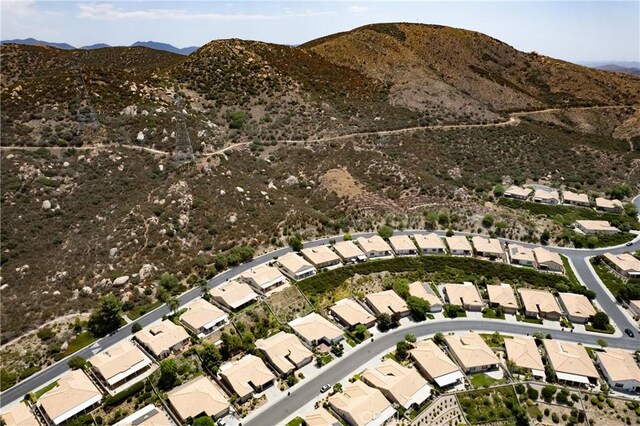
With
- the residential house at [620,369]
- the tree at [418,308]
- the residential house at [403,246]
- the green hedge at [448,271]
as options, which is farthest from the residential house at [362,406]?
the residential house at [403,246]

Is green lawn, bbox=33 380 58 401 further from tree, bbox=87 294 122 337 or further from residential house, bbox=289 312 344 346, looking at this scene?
residential house, bbox=289 312 344 346

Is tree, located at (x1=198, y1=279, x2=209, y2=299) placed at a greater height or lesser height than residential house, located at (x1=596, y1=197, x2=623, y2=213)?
greater

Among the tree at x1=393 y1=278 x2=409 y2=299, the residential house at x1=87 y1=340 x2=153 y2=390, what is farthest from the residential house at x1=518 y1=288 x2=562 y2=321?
the residential house at x1=87 y1=340 x2=153 y2=390

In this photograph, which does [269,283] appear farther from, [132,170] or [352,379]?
[132,170]

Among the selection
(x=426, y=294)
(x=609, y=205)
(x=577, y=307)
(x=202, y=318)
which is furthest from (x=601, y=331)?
(x=202, y=318)

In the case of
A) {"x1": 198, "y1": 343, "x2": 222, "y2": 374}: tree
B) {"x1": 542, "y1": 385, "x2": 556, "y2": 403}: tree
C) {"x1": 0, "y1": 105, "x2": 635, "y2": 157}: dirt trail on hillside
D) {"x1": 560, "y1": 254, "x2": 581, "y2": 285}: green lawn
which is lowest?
{"x1": 542, "y1": 385, "x2": 556, "y2": 403}: tree

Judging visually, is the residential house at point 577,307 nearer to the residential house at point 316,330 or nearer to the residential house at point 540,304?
the residential house at point 540,304

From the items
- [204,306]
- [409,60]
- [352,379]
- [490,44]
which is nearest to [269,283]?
[204,306]
